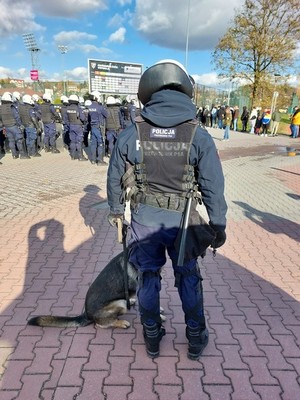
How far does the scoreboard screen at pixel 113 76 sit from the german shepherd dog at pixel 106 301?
1305 cm

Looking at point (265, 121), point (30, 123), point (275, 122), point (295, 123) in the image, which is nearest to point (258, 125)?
point (265, 121)

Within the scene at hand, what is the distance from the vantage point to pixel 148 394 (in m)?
1.98

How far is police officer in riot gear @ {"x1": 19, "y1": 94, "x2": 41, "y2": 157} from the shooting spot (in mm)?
10093

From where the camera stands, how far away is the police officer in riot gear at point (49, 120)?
34.9 feet

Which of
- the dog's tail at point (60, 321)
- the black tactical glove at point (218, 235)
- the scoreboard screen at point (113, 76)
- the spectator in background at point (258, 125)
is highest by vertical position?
the scoreboard screen at point (113, 76)

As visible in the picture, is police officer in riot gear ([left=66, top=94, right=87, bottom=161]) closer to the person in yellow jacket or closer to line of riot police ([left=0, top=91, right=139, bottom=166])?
line of riot police ([left=0, top=91, right=139, bottom=166])

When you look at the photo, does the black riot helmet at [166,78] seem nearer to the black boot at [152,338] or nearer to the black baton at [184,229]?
the black baton at [184,229]

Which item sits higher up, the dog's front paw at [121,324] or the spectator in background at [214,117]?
the spectator in background at [214,117]

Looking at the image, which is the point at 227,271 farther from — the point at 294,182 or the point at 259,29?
the point at 259,29

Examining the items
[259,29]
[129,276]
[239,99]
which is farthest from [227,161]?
[239,99]

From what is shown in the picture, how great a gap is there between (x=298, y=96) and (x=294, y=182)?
90.8 ft

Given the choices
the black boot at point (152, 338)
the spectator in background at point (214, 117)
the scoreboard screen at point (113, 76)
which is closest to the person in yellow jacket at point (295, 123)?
the spectator in background at point (214, 117)

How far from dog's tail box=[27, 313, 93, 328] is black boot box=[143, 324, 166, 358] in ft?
1.91

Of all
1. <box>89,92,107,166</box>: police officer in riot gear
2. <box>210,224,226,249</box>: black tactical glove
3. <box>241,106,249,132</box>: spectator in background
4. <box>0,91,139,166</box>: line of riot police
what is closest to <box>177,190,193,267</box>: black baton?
<box>210,224,226,249</box>: black tactical glove
